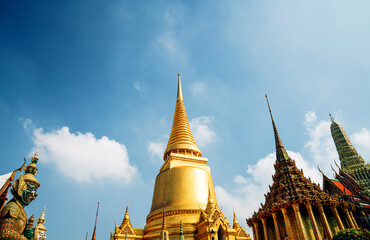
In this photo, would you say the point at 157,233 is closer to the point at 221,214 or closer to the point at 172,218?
the point at 172,218

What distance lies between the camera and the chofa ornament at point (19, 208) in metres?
6.31

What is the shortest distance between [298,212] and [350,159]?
1875 centimetres

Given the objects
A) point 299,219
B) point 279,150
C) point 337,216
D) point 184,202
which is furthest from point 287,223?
point 279,150

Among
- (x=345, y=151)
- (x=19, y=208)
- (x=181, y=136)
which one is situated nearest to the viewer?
(x=19, y=208)

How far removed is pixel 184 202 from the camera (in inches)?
786

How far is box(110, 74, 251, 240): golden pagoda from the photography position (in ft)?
56.7

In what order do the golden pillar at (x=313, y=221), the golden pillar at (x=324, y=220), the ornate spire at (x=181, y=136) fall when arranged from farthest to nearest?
the ornate spire at (x=181, y=136)
the golden pillar at (x=324, y=220)
the golden pillar at (x=313, y=221)

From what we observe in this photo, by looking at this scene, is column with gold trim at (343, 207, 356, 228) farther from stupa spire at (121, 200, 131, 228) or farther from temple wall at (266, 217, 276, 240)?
stupa spire at (121, 200, 131, 228)

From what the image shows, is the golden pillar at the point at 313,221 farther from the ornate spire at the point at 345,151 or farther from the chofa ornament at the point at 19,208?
the chofa ornament at the point at 19,208

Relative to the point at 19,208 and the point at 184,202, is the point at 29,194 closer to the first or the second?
the point at 19,208

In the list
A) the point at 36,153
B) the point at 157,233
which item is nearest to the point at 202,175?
the point at 157,233

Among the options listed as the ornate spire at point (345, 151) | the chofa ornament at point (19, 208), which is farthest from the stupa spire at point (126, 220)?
the ornate spire at point (345, 151)

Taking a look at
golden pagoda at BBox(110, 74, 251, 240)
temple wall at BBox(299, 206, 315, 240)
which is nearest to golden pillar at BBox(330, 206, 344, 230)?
temple wall at BBox(299, 206, 315, 240)

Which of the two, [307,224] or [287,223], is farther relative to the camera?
[287,223]
